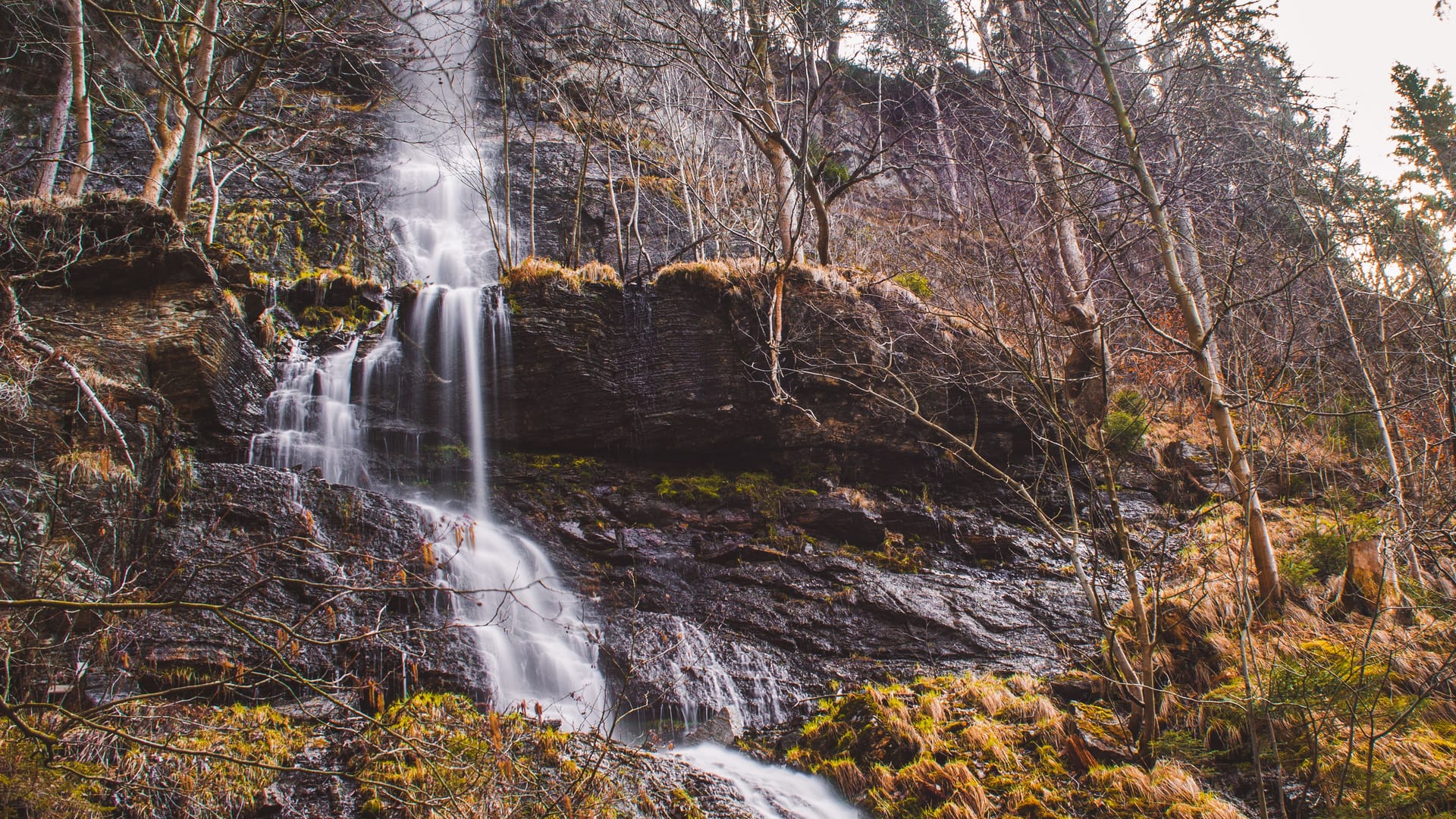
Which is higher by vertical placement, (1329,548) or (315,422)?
(315,422)

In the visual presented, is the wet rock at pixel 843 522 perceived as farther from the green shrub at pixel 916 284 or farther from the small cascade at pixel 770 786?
the green shrub at pixel 916 284

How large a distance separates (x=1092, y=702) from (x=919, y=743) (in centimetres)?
178

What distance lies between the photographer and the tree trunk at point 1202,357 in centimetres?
498

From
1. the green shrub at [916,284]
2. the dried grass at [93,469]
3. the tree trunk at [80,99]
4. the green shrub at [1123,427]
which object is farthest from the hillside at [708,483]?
the green shrub at [916,284]

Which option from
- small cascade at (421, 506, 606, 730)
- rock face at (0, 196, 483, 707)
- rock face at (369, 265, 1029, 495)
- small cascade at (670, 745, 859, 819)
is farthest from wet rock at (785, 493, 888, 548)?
rock face at (0, 196, 483, 707)

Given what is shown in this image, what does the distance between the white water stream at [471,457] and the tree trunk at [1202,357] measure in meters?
3.90

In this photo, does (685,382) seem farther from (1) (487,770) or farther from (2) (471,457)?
(1) (487,770)

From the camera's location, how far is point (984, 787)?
17.4 feet

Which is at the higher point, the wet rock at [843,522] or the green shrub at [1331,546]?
the green shrub at [1331,546]

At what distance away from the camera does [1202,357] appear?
5.12m

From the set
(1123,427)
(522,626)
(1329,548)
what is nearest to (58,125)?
(522,626)

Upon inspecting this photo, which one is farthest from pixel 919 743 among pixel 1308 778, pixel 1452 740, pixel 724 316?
pixel 724 316

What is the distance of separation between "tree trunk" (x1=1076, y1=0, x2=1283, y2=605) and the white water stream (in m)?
3.90

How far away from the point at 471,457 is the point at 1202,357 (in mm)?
9159
